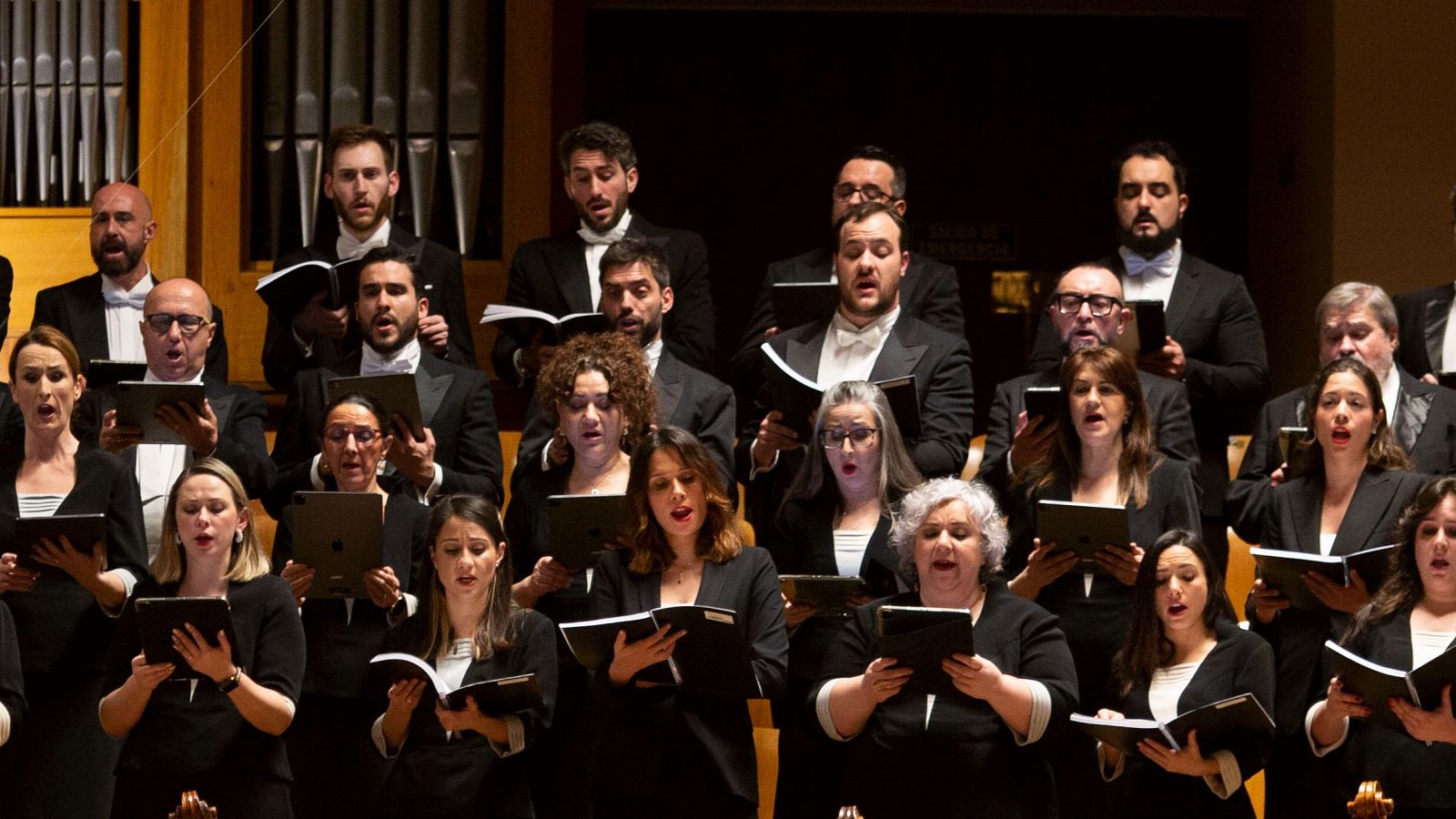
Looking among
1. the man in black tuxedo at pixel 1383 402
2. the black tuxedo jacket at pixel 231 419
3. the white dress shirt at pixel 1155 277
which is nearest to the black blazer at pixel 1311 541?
the man in black tuxedo at pixel 1383 402

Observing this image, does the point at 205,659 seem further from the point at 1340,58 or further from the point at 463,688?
the point at 1340,58

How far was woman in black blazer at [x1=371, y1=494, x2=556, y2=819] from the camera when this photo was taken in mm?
3924

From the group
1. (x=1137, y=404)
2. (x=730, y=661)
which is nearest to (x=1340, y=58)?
(x=1137, y=404)

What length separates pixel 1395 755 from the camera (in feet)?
12.7

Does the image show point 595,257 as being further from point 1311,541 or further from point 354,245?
point 1311,541

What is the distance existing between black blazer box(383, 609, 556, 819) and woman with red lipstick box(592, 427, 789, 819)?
0.44 ft

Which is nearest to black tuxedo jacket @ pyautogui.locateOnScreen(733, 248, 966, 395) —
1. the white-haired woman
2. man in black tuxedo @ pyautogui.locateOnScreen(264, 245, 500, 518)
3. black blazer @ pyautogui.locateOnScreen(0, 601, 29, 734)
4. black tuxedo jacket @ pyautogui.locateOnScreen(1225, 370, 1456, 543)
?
man in black tuxedo @ pyautogui.locateOnScreen(264, 245, 500, 518)

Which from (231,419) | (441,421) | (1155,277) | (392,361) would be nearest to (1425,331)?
(1155,277)

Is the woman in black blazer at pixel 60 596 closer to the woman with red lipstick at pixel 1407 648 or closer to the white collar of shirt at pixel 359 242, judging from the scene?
the white collar of shirt at pixel 359 242

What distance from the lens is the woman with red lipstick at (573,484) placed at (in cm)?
429

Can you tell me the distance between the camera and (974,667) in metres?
3.70

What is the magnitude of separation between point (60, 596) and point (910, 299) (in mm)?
2124

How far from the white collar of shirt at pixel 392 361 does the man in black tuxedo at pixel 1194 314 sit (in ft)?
4.87

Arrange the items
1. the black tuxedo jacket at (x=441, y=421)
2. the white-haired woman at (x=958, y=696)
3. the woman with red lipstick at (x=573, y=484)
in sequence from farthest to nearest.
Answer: the black tuxedo jacket at (x=441, y=421), the woman with red lipstick at (x=573, y=484), the white-haired woman at (x=958, y=696)
